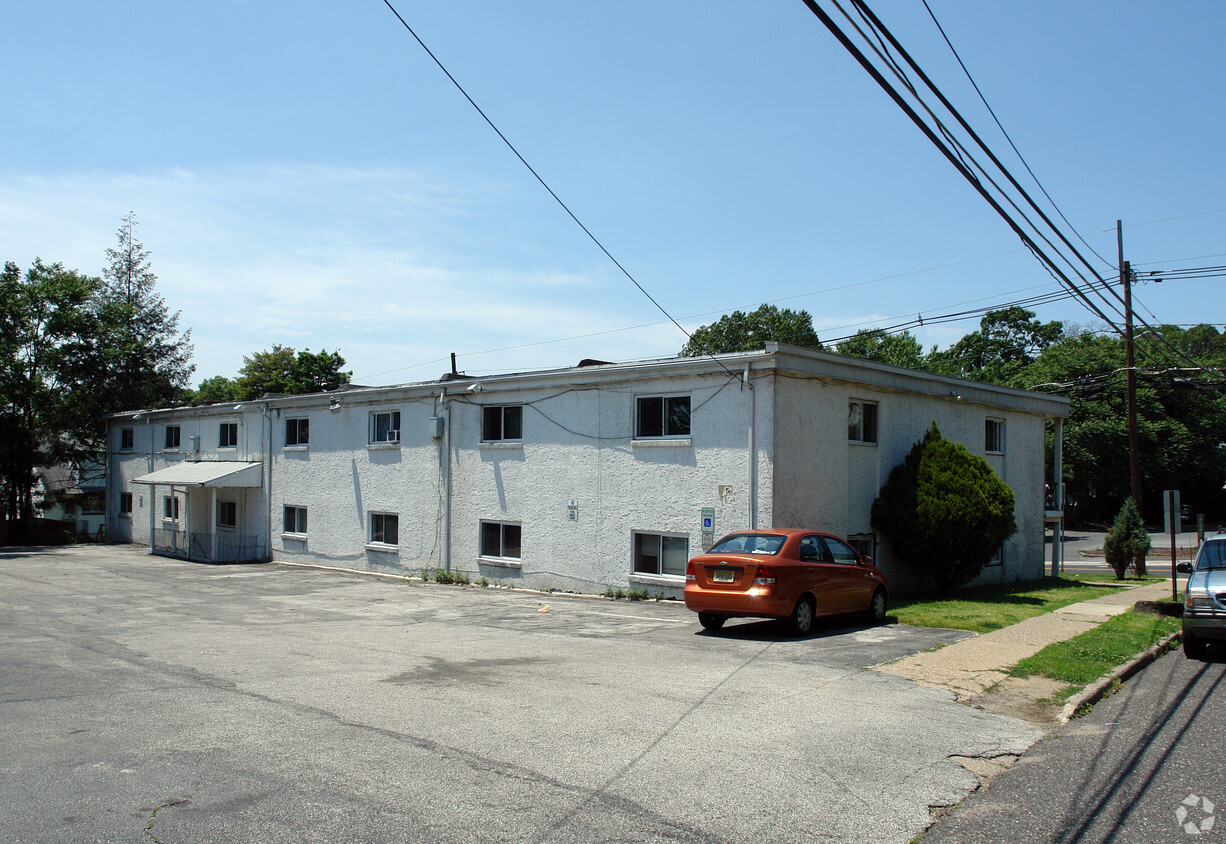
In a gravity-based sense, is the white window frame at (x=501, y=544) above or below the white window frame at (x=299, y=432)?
below

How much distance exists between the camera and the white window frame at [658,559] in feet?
57.7

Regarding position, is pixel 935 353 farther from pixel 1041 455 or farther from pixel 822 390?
pixel 822 390

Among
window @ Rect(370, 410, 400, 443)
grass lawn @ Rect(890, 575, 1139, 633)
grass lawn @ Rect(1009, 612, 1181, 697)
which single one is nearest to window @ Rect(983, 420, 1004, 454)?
grass lawn @ Rect(890, 575, 1139, 633)

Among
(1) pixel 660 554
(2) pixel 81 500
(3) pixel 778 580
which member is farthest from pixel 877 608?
(2) pixel 81 500

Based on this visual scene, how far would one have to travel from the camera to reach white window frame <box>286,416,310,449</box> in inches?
1086

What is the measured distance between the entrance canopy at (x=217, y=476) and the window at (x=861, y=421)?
1961 centimetres

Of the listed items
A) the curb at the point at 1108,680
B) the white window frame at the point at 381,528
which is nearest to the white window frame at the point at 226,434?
the white window frame at the point at 381,528

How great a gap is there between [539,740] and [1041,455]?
21670mm

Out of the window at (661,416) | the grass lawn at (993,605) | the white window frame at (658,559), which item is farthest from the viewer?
the window at (661,416)

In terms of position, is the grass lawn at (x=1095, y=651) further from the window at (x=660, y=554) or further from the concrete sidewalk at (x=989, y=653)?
the window at (x=660, y=554)

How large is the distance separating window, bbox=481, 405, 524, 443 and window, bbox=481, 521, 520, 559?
209cm

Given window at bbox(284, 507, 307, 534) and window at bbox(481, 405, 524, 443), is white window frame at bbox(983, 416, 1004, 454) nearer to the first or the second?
window at bbox(481, 405, 524, 443)

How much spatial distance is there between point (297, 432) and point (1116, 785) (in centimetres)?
2580

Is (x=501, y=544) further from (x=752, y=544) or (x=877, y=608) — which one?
(x=877, y=608)
